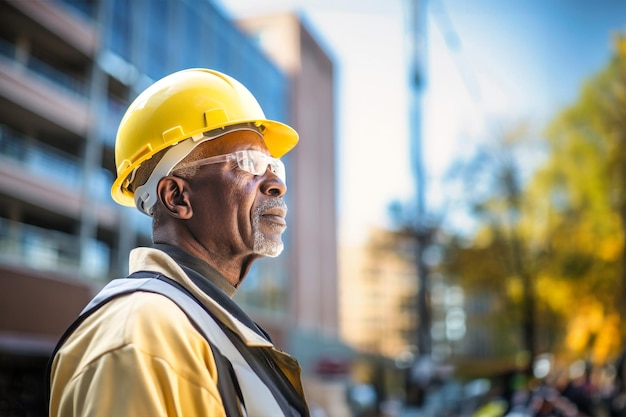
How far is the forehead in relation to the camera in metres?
1.86

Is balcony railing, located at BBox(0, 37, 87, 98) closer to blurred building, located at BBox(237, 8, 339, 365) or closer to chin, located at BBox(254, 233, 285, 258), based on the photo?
blurred building, located at BBox(237, 8, 339, 365)

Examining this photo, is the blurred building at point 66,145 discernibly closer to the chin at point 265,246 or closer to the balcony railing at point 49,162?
the balcony railing at point 49,162

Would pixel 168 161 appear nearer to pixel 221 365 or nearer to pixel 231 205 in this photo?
pixel 231 205

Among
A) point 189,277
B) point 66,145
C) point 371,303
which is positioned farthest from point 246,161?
point 371,303

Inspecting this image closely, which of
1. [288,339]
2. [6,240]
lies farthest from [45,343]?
[288,339]

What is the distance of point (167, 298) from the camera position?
139cm

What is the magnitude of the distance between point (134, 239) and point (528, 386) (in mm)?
15680

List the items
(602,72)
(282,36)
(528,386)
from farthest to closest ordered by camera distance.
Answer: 1. (282,36)
2. (602,72)
3. (528,386)

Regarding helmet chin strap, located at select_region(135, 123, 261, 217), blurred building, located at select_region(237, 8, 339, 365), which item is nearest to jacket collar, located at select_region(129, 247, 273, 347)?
helmet chin strap, located at select_region(135, 123, 261, 217)

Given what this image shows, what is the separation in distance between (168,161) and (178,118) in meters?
0.11

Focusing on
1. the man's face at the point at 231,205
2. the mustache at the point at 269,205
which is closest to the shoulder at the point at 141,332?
the man's face at the point at 231,205

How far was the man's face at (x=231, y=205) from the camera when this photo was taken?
6.04 feet

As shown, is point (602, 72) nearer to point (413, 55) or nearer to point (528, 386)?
point (413, 55)

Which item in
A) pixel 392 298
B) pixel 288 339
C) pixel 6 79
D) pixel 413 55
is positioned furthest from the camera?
pixel 392 298
